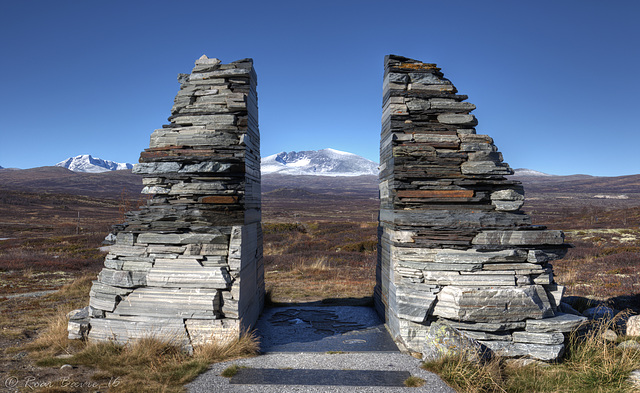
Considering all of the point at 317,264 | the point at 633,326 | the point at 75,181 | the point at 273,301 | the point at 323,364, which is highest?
the point at 75,181

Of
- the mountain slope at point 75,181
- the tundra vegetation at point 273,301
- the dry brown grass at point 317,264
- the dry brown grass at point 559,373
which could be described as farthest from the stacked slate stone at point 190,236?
the mountain slope at point 75,181

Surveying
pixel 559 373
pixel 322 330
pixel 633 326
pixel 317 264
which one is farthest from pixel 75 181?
pixel 633 326

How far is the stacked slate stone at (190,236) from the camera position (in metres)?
6.38

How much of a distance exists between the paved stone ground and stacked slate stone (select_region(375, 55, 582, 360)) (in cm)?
67

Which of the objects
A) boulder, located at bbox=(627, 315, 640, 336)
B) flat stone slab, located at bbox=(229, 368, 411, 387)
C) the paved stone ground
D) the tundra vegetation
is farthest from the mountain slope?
boulder, located at bbox=(627, 315, 640, 336)

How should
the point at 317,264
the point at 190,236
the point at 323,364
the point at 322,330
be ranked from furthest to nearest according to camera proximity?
the point at 317,264
the point at 322,330
the point at 190,236
the point at 323,364

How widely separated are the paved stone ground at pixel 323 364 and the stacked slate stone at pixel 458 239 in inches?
26.4

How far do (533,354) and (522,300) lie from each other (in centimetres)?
83

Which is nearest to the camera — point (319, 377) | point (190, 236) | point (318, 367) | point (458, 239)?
point (319, 377)

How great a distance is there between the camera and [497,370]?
17.4ft

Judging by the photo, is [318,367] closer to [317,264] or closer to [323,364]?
[323,364]

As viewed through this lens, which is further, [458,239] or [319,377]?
[458,239]

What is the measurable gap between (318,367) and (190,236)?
308 centimetres

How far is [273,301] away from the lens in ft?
34.9
